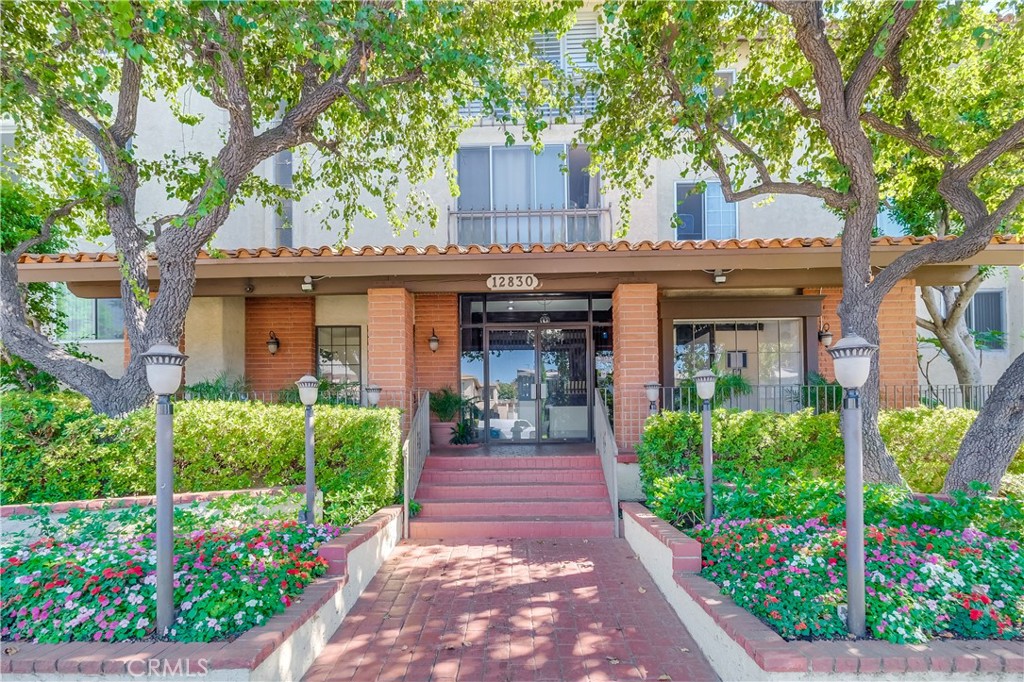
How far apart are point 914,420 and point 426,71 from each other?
683 centimetres

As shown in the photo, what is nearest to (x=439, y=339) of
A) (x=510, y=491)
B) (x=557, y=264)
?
(x=557, y=264)

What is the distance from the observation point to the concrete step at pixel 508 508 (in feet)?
22.1

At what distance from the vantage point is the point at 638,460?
7.03 meters

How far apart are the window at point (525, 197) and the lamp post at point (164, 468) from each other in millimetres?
7387

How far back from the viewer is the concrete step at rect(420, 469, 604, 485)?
735 cm

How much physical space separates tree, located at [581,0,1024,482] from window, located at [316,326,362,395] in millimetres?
5622

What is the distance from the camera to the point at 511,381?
10.0 metres

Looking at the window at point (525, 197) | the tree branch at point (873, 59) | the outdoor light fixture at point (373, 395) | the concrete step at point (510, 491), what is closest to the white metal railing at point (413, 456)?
the concrete step at point (510, 491)

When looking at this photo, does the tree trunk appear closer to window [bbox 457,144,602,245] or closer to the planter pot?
window [bbox 457,144,602,245]

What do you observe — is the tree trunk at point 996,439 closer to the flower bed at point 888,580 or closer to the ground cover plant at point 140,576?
the flower bed at point 888,580

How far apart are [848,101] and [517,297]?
18.6 feet

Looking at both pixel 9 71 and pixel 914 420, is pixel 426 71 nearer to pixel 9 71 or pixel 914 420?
pixel 9 71

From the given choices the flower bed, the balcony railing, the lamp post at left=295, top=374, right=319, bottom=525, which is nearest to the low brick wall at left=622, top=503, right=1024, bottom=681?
the flower bed

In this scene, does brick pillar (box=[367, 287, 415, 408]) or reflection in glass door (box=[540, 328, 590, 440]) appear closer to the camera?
brick pillar (box=[367, 287, 415, 408])
